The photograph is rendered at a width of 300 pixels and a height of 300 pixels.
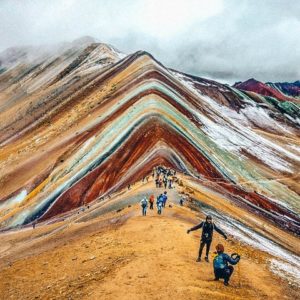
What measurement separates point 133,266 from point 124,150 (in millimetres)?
39191

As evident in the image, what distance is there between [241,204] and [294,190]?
28.4 m

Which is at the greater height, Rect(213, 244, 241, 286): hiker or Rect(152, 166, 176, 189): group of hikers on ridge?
Rect(152, 166, 176, 189): group of hikers on ridge

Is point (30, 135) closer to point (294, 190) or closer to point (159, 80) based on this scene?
point (159, 80)

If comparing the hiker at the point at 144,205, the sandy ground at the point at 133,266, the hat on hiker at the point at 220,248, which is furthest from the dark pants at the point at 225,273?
the hiker at the point at 144,205

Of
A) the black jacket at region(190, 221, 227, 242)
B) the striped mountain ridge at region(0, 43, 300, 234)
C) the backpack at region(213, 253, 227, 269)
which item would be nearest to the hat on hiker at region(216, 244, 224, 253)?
the backpack at region(213, 253, 227, 269)

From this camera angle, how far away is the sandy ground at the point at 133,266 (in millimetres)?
17078

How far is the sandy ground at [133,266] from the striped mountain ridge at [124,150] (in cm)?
1789

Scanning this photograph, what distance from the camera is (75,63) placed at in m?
156

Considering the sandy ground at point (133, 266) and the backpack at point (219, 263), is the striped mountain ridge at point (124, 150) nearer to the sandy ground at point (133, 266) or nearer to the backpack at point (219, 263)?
the sandy ground at point (133, 266)

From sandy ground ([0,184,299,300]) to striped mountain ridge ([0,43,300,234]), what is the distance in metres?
17.9

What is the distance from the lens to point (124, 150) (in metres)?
58.1

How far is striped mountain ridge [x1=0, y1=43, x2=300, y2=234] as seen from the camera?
51938 mm

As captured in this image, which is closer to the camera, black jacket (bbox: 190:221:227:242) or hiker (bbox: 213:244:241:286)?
hiker (bbox: 213:244:241:286)

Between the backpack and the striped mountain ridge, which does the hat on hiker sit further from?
the striped mountain ridge
